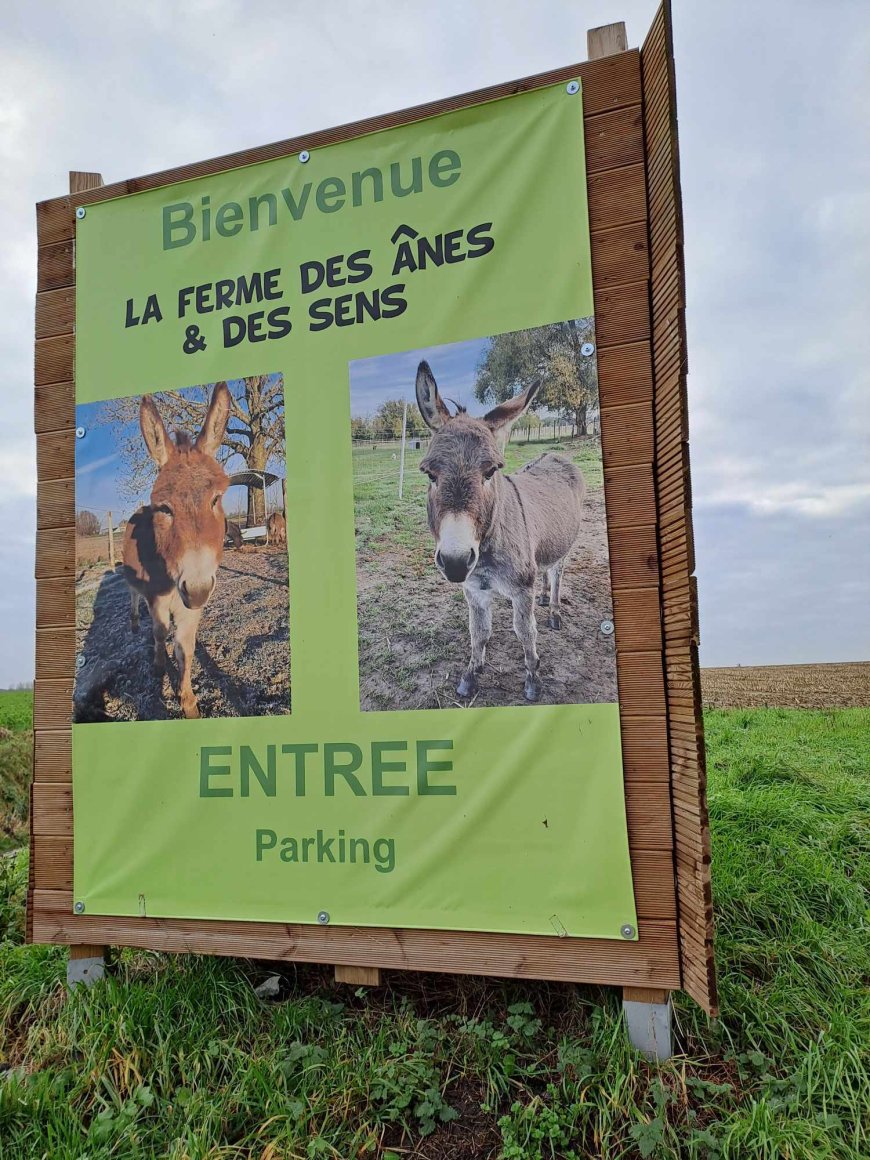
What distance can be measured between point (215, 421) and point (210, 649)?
3.17 feet

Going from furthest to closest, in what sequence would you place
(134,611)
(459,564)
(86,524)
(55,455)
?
(55,455)
(86,524)
(134,611)
(459,564)

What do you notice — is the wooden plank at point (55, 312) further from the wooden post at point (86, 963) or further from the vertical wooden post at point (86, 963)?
the vertical wooden post at point (86, 963)

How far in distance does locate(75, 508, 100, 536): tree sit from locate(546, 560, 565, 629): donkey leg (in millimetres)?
2044

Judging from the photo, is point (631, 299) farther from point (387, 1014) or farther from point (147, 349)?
point (387, 1014)

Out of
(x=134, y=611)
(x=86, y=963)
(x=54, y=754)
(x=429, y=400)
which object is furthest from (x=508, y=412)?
(x=86, y=963)

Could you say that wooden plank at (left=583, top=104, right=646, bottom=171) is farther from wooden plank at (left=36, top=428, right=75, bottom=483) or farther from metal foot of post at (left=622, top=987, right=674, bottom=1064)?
metal foot of post at (left=622, top=987, right=674, bottom=1064)

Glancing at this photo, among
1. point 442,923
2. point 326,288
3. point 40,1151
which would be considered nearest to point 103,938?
point 40,1151

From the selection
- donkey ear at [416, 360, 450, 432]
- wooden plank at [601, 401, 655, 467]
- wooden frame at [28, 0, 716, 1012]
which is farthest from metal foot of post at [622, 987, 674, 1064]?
donkey ear at [416, 360, 450, 432]

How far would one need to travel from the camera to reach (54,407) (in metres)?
3.73

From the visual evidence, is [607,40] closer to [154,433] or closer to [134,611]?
[154,433]

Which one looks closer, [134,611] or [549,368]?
[549,368]

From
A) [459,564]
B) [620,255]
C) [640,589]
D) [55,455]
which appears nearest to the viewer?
[640,589]

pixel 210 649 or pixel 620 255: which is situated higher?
pixel 620 255

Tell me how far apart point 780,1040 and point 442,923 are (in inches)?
A: 48.3
